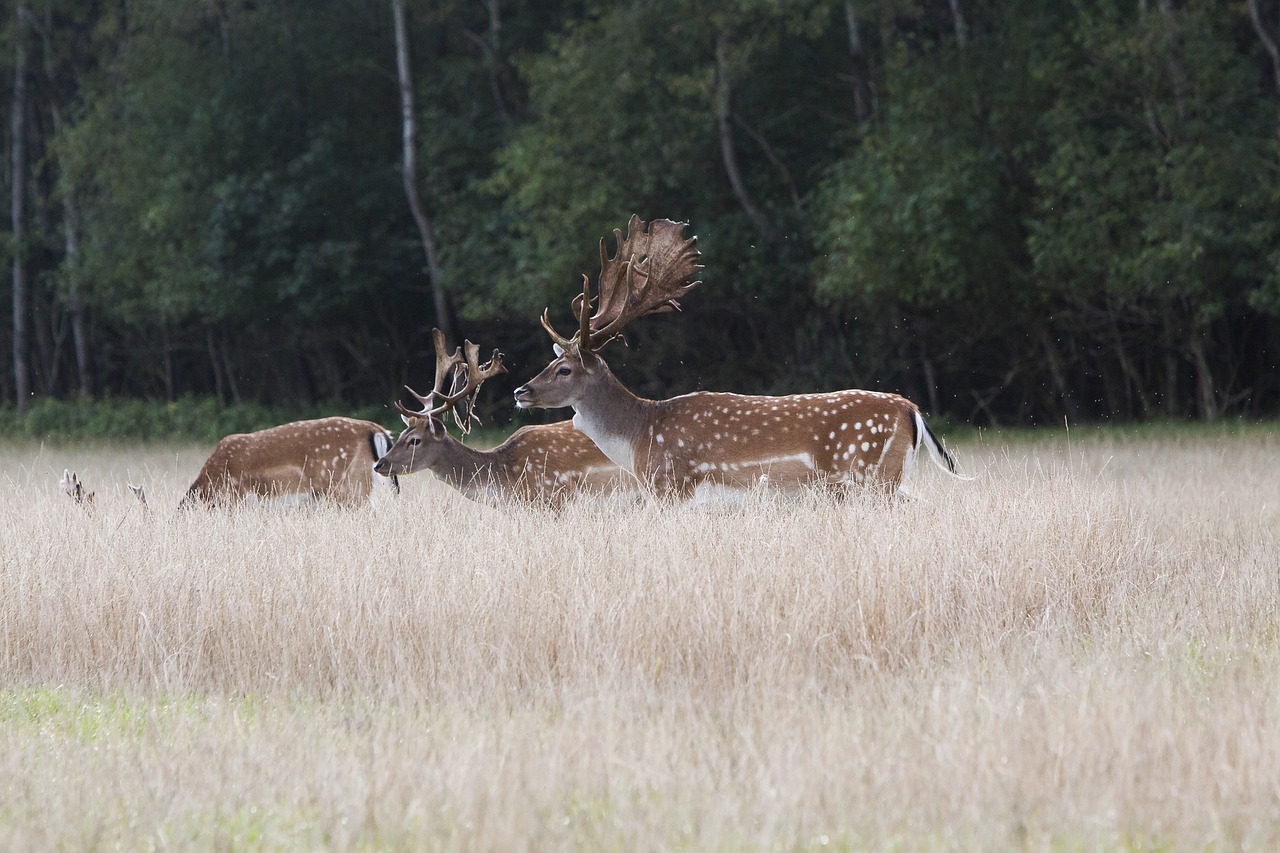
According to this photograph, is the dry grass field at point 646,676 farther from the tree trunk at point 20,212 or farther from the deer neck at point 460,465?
the tree trunk at point 20,212

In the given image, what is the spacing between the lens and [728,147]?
1797 centimetres

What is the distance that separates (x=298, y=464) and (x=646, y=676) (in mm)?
4120

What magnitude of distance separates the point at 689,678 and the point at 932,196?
11.2m

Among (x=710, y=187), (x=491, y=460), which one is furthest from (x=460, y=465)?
(x=710, y=187)

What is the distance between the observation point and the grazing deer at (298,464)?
28.1 ft

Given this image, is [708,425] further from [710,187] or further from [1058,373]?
[710,187]

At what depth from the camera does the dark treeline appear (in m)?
15.2

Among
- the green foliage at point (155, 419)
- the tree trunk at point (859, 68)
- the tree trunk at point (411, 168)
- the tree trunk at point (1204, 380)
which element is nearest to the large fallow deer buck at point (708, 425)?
the tree trunk at point (1204, 380)

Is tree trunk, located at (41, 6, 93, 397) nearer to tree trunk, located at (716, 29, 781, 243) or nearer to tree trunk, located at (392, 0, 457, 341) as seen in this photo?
tree trunk, located at (392, 0, 457, 341)

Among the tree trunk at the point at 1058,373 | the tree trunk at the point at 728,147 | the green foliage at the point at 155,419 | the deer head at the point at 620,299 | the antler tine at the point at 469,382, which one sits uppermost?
the tree trunk at the point at 728,147

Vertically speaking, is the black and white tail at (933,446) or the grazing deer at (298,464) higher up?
the black and white tail at (933,446)

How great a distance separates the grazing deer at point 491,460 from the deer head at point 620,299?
1.28 feet

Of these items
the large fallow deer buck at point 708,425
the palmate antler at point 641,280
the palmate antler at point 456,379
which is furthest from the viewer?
the palmate antler at point 456,379

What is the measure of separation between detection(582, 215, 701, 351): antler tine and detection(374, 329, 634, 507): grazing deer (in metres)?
0.58
